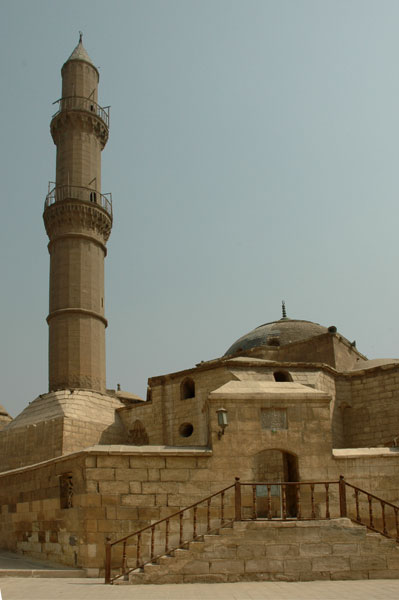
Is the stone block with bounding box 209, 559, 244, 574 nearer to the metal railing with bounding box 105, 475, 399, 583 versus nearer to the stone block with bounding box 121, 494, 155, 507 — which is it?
the metal railing with bounding box 105, 475, 399, 583

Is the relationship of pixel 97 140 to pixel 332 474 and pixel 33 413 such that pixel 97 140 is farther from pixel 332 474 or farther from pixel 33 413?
pixel 332 474

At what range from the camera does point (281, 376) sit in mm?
→ 19531

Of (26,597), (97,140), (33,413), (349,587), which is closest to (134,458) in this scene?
(26,597)

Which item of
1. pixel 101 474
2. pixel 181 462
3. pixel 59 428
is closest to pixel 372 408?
pixel 59 428

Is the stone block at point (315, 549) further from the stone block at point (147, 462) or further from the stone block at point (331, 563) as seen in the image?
the stone block at point (147, 462)

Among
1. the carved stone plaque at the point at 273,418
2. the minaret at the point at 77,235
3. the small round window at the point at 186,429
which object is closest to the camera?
the carved stone plaque at the point at 273,418

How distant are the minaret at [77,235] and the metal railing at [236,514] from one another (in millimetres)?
10983

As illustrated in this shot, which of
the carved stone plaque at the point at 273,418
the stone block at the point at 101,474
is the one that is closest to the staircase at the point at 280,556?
the stone block at the point at 101,474

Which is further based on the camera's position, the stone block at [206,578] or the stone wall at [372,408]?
the stone wall at [372,408]

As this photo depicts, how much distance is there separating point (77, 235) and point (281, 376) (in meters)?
8.87

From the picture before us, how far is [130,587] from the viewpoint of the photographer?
8.92 meters

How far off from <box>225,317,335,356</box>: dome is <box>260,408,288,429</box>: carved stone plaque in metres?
12.4

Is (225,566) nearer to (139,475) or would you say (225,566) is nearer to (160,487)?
(160,487)

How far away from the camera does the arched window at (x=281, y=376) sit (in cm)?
1933
